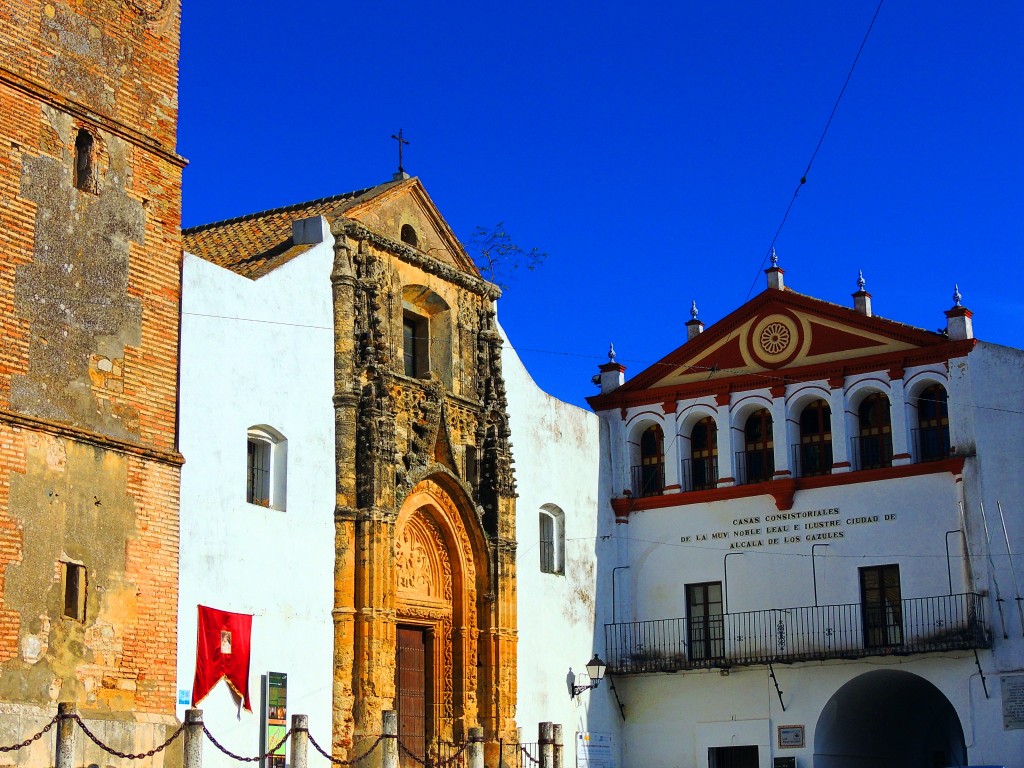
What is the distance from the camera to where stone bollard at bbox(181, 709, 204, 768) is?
19.5 meters

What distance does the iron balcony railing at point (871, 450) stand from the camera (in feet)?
103

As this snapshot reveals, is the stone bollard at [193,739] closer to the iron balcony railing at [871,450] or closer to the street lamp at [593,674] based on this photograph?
the street lamp at [593,674]

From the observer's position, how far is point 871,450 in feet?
104

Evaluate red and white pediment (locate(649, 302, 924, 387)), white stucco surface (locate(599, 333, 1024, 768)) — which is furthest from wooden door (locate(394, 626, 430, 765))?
red and white pediment (locate(649, 302, 924, 387))

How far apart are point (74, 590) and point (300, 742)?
359cm

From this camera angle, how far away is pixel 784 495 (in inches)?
1249

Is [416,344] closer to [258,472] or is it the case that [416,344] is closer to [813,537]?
[258,472]

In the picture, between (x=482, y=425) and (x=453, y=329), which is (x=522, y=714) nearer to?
(x=482, y=425)

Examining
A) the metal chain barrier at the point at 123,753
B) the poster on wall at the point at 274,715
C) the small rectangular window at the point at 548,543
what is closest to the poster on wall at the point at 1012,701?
the small rectangular window at the point at 548,543

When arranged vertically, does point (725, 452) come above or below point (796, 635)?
above

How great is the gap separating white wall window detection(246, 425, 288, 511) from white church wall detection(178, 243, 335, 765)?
106mm

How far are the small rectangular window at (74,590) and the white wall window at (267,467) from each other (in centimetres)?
459

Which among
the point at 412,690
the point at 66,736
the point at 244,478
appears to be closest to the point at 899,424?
the point at 412,690

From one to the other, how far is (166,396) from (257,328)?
9.63 feet
